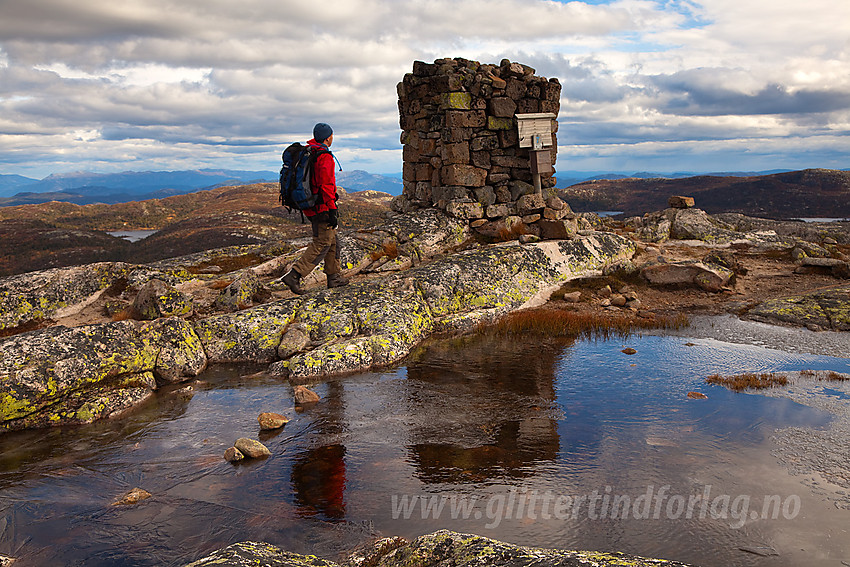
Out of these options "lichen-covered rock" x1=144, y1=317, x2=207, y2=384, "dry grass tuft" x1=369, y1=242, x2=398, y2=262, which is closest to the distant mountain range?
"dry grass tuft" x1=369, y1=242, x2=398, y2=262

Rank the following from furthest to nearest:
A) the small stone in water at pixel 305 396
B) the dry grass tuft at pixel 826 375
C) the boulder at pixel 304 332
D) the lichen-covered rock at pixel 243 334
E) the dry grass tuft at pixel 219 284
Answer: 1. the dry grass tuft at pixel 219 284
2. the lichen-covered rock at pixel 243 334
3. the dry grass tuft at pixel 826 375
4. the small stone in water at pixel 305 396
5. the boulder at pixel 304 332

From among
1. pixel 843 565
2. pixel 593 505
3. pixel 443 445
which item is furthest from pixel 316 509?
pixel 843 565

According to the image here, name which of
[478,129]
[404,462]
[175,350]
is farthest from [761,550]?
[478,129]

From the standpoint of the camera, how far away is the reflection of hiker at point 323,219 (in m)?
12.7

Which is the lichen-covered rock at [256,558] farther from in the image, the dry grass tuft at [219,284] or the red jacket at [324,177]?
the dry grass tuft at [219,284]

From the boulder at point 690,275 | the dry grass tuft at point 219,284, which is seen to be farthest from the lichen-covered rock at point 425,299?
the dry grass tuft at point 219,284

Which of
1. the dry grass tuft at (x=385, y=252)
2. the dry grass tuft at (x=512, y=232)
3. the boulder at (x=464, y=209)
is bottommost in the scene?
the dry grass tuft at (x=385, y=252)

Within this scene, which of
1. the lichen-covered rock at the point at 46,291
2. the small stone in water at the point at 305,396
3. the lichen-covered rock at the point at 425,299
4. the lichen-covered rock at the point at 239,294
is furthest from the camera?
the lichen-covered rock at the point at 239,294

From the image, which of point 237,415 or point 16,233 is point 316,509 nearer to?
point 237,415

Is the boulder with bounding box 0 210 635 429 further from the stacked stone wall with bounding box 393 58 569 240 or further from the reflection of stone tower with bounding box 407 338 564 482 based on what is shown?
the stacked stone wall with bounding box 393 58 569 240

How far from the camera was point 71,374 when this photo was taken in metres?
9.09

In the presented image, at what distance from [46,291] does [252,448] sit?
9.96 meters

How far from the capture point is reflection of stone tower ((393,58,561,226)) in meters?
18.7

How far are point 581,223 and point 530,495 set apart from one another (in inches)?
631
